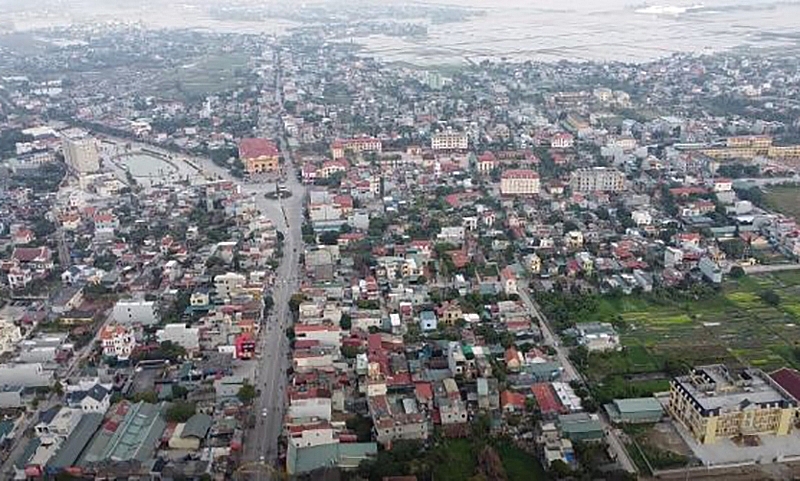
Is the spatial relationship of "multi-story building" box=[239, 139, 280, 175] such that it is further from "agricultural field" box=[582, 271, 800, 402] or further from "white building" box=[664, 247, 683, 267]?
"agricultural field" box=[582, 271, 800, 402]

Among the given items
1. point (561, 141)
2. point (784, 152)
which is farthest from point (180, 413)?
point (784, 152)

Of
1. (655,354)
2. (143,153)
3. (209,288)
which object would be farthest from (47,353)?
(143,153)

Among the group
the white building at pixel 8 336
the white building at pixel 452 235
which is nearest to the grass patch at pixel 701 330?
the white building at pixel 452 235

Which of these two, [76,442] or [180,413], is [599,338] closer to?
[180,413]

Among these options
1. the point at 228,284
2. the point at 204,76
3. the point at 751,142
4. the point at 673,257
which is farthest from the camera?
the point at 204,76

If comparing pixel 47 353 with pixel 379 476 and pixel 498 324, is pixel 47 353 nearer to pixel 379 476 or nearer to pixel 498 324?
pixel 379 476

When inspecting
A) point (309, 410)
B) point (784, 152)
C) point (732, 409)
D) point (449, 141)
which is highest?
point (732, 409)

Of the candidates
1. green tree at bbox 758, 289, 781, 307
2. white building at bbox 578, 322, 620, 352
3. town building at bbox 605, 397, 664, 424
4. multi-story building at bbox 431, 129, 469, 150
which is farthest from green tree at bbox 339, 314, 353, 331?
multi-story building at bbox 431, 129, 469, 150
